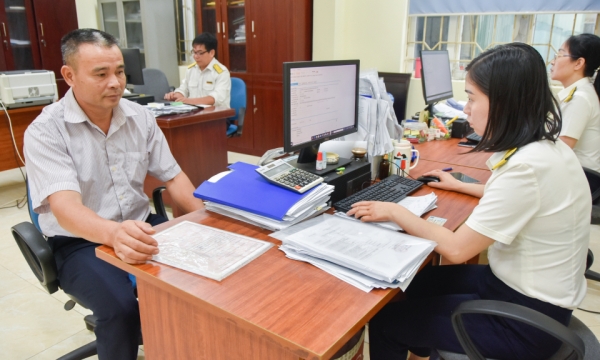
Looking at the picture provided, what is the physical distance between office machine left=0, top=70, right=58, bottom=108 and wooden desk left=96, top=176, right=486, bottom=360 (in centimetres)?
263

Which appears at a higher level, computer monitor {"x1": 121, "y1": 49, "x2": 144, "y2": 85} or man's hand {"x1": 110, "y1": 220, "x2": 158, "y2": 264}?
computer monitor {"x1": 121, "y1": 49, "x2": 144, "y2": 85}

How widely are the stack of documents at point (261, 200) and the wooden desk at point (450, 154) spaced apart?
1011mm

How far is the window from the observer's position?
3.54 metres

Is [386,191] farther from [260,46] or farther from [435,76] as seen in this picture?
[260,46]

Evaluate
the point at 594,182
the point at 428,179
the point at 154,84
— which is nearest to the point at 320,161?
the point at 428,179

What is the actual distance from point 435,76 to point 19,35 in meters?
A: 4.73

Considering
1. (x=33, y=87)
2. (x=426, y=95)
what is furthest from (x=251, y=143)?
(x=426, y=95)

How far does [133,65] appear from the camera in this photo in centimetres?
359

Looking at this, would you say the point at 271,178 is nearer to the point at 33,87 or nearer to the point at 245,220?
the point at 245,220

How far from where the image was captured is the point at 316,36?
14.2 feet

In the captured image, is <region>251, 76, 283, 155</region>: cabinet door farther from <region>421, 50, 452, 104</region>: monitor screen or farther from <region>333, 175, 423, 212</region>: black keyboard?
<region>333, 175, 423, 212</region>: black keyboard

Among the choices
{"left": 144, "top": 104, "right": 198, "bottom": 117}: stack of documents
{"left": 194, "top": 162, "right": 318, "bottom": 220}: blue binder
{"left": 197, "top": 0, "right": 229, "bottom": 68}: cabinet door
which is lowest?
{"left": 194, "top": 162, "right": 318, "bottom": 220}: blue binder

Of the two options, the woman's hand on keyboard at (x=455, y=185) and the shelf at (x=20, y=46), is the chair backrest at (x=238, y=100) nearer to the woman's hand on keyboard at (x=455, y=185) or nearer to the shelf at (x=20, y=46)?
the woman's hand on keyboard at (x=455, y=185)

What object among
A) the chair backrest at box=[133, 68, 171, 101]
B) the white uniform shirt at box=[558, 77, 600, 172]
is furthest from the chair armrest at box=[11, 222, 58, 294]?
the chair backrest at box=[133, 68, 171, 101]
